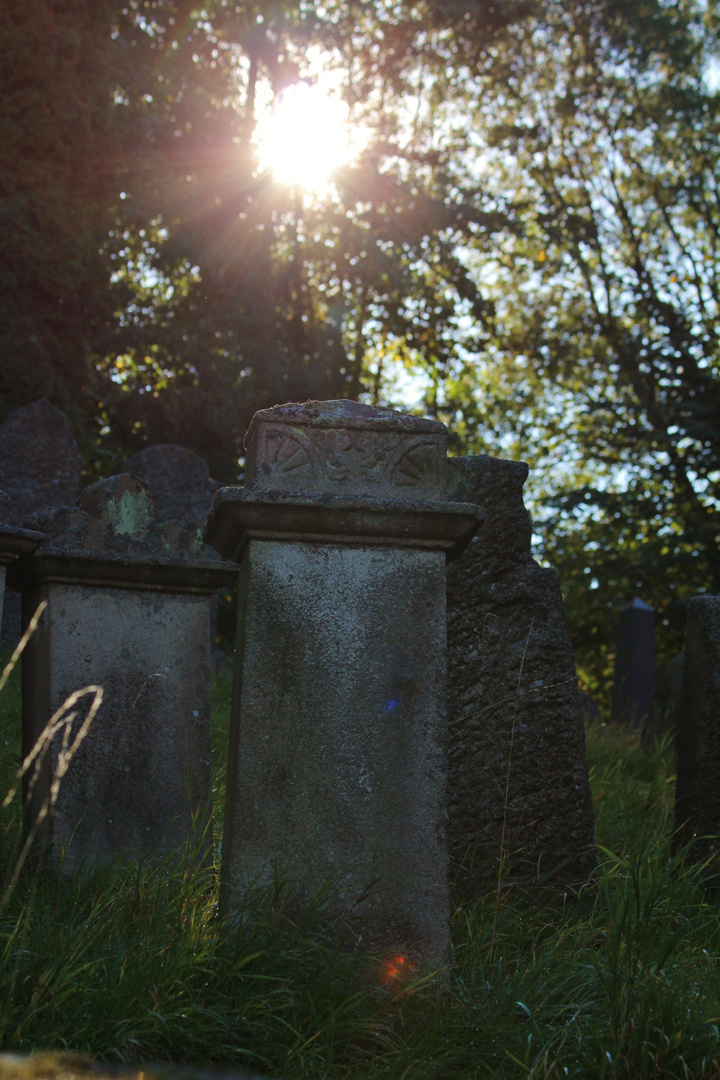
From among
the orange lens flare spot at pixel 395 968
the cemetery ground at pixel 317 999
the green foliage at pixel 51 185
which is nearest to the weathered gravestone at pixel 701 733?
the cemetery ground at pixel 317 999

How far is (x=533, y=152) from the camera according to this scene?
55.7 ft

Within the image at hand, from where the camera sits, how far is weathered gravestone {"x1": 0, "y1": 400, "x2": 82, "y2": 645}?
26.2ft

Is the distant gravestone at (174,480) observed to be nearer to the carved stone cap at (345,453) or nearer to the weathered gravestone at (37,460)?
the weathered gravestone at (37,460)

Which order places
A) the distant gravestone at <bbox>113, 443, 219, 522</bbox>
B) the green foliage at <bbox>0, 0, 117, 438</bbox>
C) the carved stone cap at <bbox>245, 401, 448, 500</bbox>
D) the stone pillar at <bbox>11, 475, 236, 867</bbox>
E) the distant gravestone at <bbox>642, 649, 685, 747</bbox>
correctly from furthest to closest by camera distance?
the green foliage at <bbox>0, 0, 117, 438</bbox>
the distant gravestone at <bbox>113, 443, 219, 522</bbox>
the distant gravestone at <bbox>642, 649, 685, 747</bbox>
the stone pillar at <bbox>11, 475, 236, 867</bbox>
the carved stone cap at <bbox>245, 401, 448, 500</bbox>

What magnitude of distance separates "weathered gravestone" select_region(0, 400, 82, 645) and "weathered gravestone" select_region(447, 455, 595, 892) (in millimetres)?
4876

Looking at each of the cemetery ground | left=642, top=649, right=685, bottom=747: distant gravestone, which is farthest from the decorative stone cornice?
left=642, top=649, right=685, bottom=747: distant gravestone

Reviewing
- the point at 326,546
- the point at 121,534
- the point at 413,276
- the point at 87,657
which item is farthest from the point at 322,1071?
the point at 413,276

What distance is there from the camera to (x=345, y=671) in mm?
2578

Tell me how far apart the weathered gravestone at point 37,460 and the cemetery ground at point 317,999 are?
5.67 m

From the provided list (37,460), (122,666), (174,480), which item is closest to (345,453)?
(122,666)

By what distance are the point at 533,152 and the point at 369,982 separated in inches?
668

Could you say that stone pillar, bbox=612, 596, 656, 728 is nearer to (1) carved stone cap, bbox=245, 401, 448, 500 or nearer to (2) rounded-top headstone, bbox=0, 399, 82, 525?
(2) rounded-top headstone, bbox=0, 399, 82, 525

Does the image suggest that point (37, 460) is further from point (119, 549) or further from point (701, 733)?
point (701, 733)

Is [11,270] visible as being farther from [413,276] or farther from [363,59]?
[363,59]
